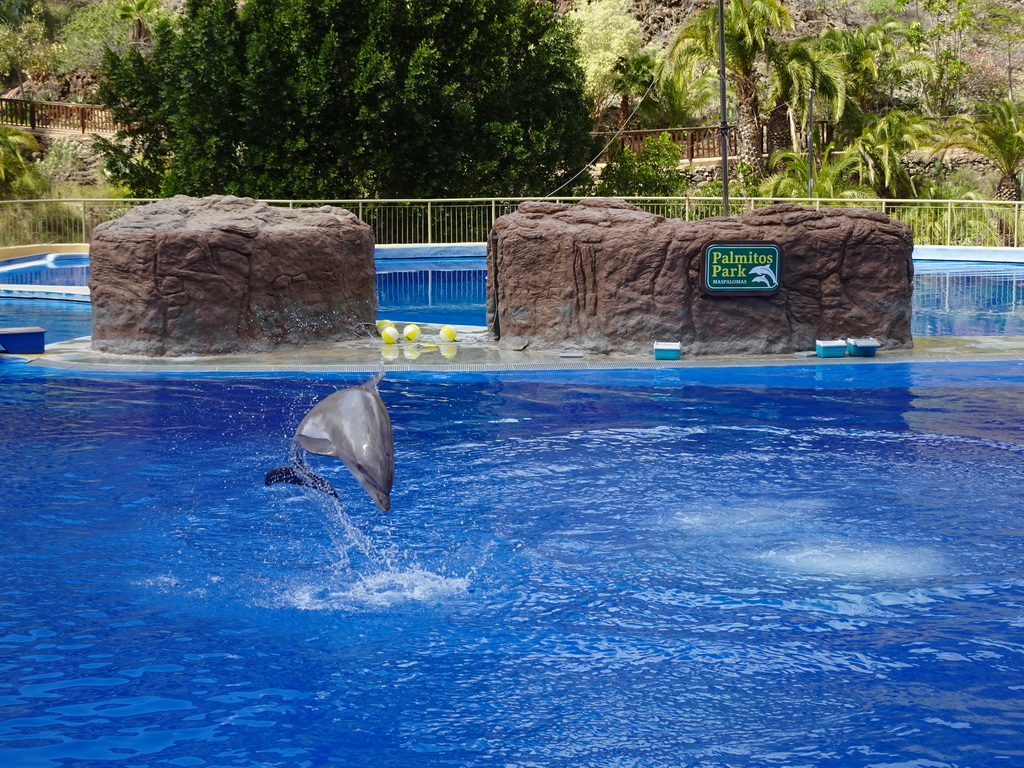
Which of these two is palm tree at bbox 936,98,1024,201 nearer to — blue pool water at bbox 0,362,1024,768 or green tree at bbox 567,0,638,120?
green tree at bbox 567,0,638,120

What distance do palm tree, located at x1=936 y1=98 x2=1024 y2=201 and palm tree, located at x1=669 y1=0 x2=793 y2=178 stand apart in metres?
5.34

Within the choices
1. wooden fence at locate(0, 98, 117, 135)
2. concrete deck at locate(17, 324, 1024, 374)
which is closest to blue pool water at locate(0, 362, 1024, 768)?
concrete deck at locate(17, 324, 1024, 374)

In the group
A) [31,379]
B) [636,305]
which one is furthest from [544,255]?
[31,379]

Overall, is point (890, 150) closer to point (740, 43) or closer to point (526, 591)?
point (740, 43)

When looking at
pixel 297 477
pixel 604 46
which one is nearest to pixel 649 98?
pixel 604 46

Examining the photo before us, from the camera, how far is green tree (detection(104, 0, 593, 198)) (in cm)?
2566

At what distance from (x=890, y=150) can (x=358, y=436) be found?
1062 inches

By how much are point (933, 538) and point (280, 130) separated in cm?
2204

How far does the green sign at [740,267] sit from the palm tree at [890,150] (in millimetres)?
17933

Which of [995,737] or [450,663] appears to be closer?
[995,737]

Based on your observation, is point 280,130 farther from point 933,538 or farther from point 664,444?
point 933,538

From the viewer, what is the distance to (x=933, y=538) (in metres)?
6.83

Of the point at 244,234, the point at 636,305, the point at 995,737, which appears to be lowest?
the point at 995,737

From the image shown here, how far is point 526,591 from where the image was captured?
6.05 meters
